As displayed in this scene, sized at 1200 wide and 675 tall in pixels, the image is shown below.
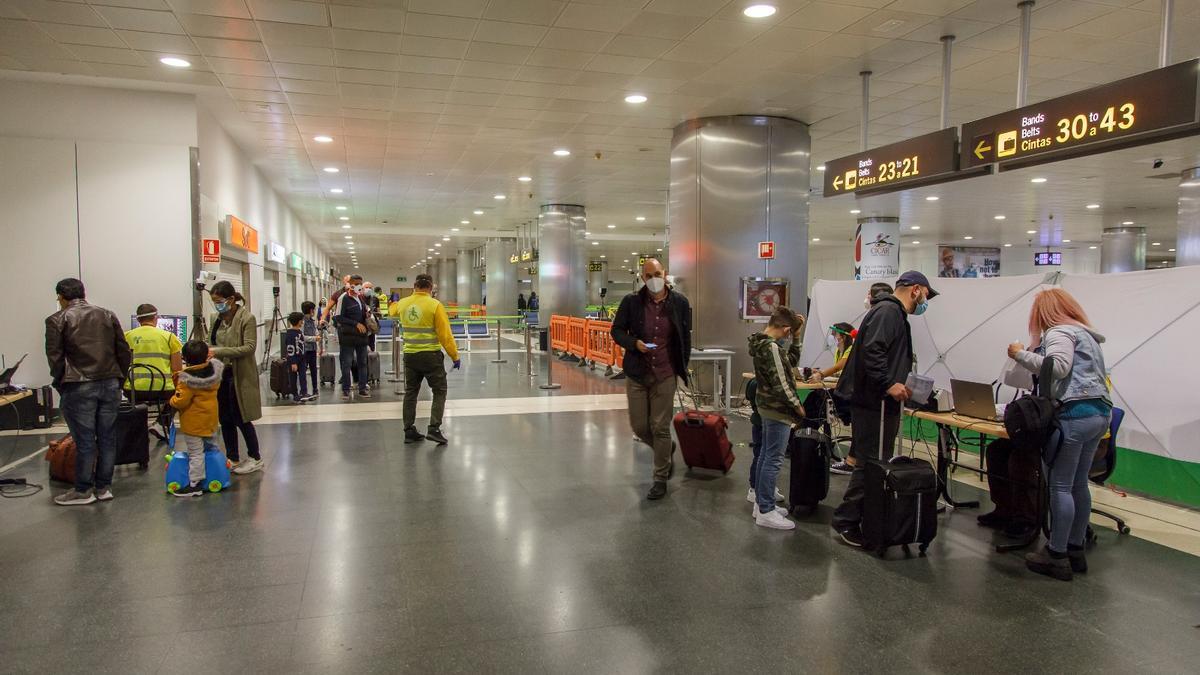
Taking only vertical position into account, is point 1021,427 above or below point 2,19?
below

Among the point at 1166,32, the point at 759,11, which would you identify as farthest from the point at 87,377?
the point at 1166,32

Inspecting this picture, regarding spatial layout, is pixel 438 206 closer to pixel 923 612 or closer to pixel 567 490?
pixel 567 490

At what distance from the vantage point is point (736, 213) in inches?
405

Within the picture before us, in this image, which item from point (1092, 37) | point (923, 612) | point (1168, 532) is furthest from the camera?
point (1092, 37)

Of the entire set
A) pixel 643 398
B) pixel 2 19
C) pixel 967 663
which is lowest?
pixel 967 663

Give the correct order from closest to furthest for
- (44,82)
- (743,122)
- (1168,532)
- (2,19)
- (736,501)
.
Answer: (1168,532), (736,501), (2,19), (44,82), (743,122)

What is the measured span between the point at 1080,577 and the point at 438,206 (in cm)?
1920

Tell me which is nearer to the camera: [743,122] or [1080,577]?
[1080,577]

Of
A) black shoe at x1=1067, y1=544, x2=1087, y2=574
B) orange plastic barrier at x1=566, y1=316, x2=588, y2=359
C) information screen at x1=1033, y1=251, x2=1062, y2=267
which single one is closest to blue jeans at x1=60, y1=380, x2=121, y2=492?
black shoe at x1=1067, y1=544, x2=1087, y2=574

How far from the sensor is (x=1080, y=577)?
4.18 metres

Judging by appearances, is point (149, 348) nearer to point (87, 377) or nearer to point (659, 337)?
point (87, 377)

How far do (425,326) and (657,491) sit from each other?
11.0 ft

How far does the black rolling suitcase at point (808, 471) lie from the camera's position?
17.2 feet

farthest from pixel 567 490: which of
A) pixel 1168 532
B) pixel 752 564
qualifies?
pixel 1168 532
